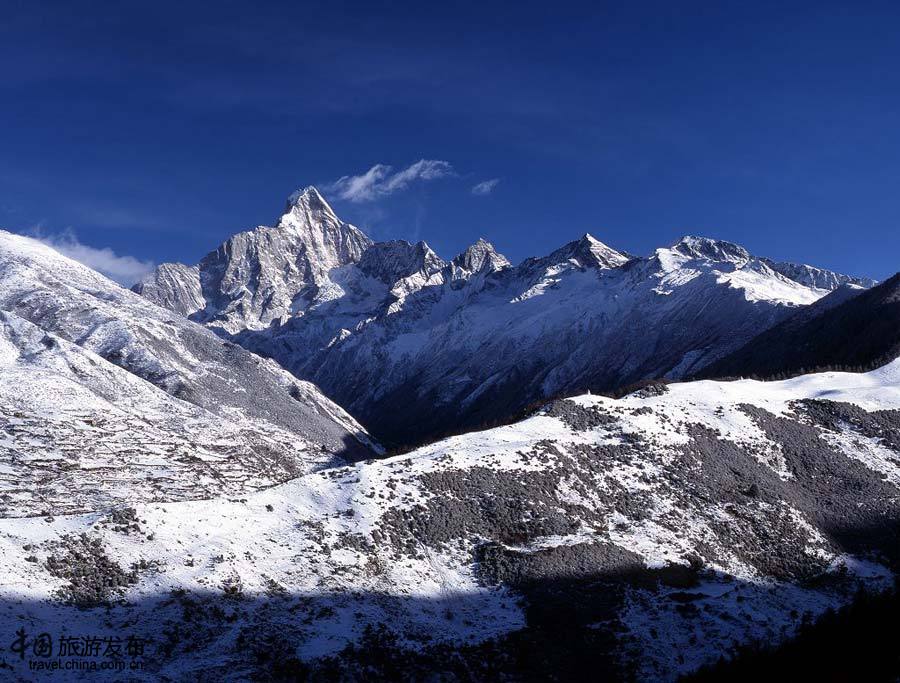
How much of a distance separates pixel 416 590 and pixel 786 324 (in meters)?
143

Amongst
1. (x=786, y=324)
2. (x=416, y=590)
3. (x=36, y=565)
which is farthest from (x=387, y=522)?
(x=786, y=324)

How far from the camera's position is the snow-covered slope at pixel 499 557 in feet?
89.4

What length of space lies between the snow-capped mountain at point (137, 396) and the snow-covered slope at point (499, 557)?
4566cm

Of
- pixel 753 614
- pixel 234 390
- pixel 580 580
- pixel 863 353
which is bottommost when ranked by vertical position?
pixel 753 614

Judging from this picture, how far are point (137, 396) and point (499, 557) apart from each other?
107824 millimetres

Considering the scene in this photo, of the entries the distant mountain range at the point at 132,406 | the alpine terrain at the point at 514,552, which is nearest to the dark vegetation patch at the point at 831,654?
the alpine terrain at the point at 514,552

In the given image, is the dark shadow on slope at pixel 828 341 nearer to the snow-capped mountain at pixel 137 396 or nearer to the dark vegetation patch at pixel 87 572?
the snow-capped mountain at pixel 137 396

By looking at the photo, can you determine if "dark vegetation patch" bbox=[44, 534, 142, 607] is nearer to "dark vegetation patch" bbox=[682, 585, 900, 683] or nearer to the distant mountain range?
"dark vegetation patch" bbox=[682, 585, 900, 683]

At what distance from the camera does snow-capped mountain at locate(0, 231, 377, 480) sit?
321 feet

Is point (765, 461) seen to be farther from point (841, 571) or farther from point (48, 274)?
point (48, 274)

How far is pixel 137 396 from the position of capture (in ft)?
417

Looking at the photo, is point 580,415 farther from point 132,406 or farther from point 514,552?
point 132,406

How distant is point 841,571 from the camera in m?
39.1

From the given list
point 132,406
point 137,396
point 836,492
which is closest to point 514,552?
point 836,492
